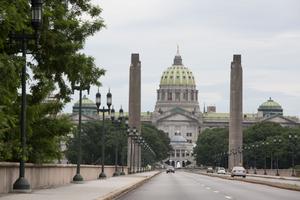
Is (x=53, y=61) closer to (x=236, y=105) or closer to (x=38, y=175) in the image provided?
(x=38, y=175)

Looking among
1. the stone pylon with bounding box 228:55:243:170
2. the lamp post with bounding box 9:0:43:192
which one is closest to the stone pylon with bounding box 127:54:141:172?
the stone pylon with bounding box 228:55:243:170

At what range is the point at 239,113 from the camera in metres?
195

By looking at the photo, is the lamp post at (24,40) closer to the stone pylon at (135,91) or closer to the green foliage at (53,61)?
the green foliage at (53,61)

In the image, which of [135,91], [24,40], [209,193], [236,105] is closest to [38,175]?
[209,193]

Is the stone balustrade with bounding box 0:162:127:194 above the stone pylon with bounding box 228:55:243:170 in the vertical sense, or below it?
below

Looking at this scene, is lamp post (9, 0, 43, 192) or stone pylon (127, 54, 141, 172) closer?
lamp post (9, 0, 43, 192)

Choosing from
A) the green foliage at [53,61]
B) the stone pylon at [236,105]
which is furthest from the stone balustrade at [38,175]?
the stone pylon at [236,105]

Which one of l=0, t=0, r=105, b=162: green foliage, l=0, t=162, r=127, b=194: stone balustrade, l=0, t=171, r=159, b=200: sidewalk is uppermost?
l=0, t=0, r=105, b=162: green foliage

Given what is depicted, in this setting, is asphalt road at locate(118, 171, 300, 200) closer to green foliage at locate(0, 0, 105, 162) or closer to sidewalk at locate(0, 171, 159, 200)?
sidewalk at locate(0, 171, 159, 200)

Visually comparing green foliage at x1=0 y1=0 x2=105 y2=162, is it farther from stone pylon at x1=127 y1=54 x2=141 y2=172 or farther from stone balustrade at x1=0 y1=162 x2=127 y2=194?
stone pylon at x1=127 y1=54 x2=141 y2=172

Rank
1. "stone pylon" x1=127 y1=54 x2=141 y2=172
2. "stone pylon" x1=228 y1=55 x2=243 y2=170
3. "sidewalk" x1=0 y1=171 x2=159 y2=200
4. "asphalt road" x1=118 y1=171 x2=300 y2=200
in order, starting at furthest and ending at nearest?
1. "stone pylon" x1=228 y1=55 x2=243 y2=170
2. "stone pylon" x1=127 y1=54 x2=141 y2=172
3. "asphalt road" x1=118 y1=171 x2=300 y2=200
4. "sidewalk" x1=0 y1=171 x2=159 y2=200

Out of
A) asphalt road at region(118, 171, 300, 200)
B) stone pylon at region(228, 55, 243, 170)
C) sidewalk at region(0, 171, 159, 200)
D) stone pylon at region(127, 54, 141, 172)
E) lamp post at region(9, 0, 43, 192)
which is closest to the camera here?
lamp post at region(9, 0, 43, 192)

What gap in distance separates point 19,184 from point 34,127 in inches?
337

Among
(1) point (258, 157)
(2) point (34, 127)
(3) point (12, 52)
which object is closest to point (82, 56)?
(3) point (12, 52)
